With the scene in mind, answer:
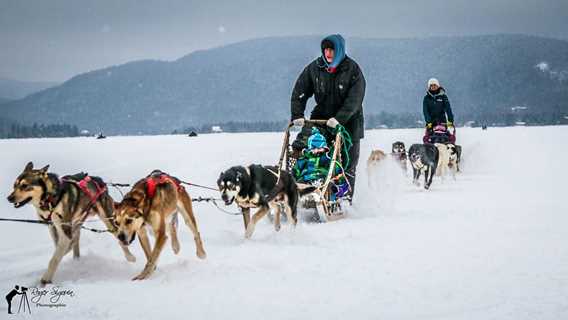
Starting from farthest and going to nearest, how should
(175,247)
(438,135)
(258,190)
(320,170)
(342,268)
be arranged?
(438,135) < (320,170) < (258,190) < (175,247) < (342,268)

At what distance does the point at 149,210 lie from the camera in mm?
4414

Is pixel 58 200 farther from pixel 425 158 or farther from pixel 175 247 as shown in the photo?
pixel 425 158

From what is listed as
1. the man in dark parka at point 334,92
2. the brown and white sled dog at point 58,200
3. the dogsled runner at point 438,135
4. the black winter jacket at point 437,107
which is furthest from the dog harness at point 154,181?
the dogsled runner at point 438,135

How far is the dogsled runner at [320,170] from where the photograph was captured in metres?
7.38

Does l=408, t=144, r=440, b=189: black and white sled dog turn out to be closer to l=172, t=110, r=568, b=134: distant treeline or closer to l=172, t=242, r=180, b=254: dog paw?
l=172, t=242, r=180, b=254: dog paw

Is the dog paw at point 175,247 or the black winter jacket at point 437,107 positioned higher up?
the black winter jacket at point 437,107

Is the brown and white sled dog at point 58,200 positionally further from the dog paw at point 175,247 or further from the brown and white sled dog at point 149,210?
the dog paw at point 175,247

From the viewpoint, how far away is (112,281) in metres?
4.38

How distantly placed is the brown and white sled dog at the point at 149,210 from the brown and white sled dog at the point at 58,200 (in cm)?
24

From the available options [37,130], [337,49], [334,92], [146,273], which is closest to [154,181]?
[146,273]

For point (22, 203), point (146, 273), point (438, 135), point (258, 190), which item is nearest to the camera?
point (22, 203)

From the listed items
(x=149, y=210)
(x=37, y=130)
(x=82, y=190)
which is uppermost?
(x=37, y=130)

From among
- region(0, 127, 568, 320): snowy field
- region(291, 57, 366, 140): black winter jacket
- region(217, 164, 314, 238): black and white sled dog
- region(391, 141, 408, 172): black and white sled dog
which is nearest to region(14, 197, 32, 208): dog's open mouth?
region(0, 127, 568, 320): snowy field

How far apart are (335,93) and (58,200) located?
14.5 ft
